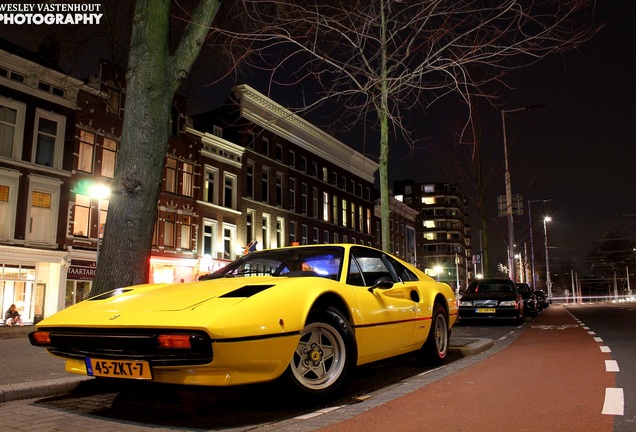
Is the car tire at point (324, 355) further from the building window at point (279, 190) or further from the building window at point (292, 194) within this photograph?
the building window at point (292, 194)

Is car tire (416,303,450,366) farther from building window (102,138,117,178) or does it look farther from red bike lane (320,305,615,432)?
building window (102,138,117,178)

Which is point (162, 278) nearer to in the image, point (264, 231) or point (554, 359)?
point (264, 231)

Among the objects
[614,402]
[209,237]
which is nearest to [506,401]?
[614,402]

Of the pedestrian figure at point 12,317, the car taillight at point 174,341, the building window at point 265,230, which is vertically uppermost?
the building window at point 265,230

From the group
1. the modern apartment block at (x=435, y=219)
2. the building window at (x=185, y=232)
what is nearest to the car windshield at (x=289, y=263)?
the building window at (x=185, y=232)

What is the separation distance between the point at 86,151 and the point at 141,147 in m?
19.5

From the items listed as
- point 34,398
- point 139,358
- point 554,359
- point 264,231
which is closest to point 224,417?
point 139,358

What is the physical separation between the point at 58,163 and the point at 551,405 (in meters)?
23.1

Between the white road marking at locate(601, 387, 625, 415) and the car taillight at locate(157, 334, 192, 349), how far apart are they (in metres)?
3.27

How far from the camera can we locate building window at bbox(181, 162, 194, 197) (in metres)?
29.3

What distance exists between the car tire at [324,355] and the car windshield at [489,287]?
45.1 ft

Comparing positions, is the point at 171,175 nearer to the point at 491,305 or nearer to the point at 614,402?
the point at 491,305

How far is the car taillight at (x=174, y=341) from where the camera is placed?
361cm

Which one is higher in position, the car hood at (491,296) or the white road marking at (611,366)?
the car hood at (491,296)
